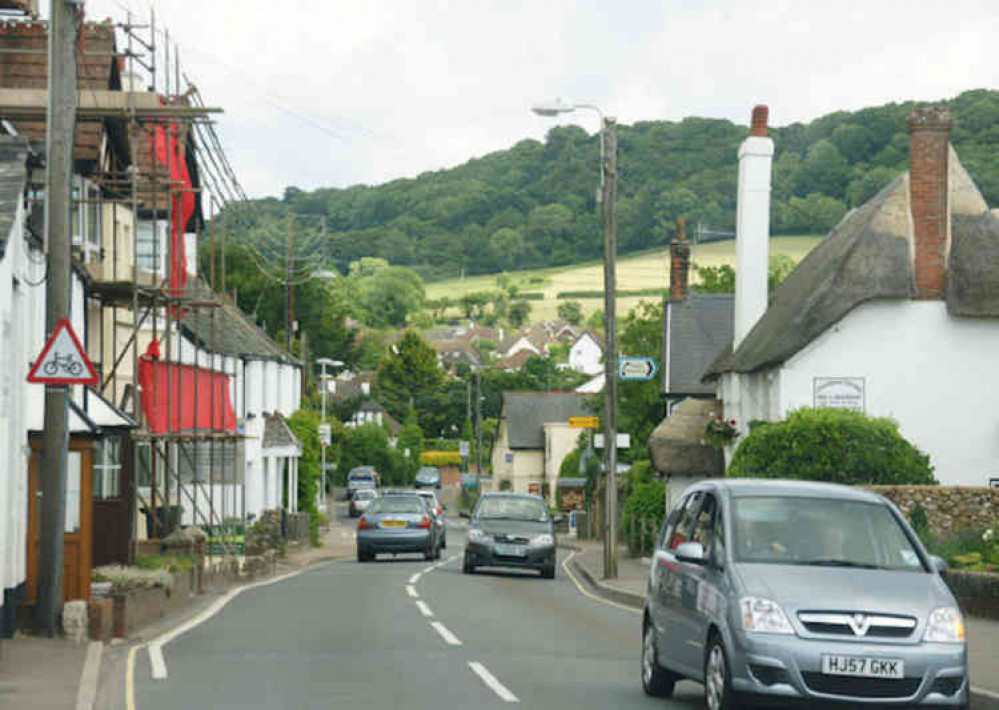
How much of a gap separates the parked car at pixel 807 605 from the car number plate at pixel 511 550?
1935cm

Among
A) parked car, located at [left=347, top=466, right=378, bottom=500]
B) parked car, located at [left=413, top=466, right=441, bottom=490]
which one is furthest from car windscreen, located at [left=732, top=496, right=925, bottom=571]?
parked car, located at [left=413, top=466, right=441, bottom=490]

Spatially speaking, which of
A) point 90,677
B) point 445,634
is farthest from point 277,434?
point 90,677

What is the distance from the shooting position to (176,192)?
31.4 meters

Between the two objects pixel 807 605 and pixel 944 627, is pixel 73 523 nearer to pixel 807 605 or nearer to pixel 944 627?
pixel 807 605

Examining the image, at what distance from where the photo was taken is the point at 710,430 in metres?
36.2

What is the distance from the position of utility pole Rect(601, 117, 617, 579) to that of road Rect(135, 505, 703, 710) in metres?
2.70

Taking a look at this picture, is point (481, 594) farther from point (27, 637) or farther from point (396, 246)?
point (396, 246)

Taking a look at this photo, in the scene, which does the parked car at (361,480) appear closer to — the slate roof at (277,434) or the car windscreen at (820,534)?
the slate roof at (277,434)

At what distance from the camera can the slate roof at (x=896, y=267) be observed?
30.9m

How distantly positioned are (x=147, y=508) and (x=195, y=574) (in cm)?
536

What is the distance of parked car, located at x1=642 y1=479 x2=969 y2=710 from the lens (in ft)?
34.5

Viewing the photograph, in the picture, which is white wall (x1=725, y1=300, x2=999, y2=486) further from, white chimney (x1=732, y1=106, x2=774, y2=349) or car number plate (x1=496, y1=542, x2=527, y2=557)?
car number plate (x1=496, y1=542, x2=527, y2=557)

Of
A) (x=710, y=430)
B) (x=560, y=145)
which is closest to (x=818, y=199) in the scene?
(x=560, y=145)

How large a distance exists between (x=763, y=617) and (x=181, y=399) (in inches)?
975
